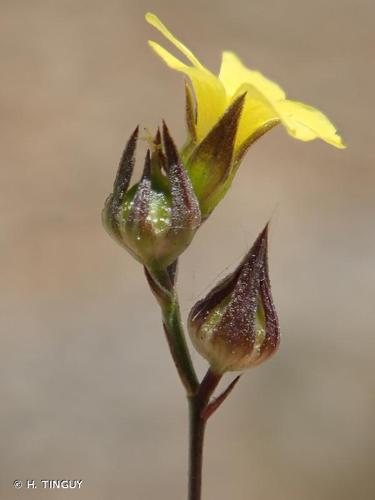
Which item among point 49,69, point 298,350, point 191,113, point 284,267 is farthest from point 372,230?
point 191,113

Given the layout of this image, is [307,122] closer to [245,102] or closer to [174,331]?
[245,102]

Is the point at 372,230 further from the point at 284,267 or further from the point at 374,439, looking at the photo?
the point at 374,439

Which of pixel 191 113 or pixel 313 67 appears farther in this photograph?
pixel 313 67

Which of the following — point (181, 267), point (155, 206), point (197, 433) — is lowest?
point (197, 433)

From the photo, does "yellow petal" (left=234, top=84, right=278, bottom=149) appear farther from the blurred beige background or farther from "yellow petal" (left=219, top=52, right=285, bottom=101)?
the blurred beige background

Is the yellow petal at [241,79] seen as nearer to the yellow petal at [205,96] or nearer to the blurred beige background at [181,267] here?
the yellow petal at [205,96]

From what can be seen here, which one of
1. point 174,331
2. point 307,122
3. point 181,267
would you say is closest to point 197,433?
point 174,331
